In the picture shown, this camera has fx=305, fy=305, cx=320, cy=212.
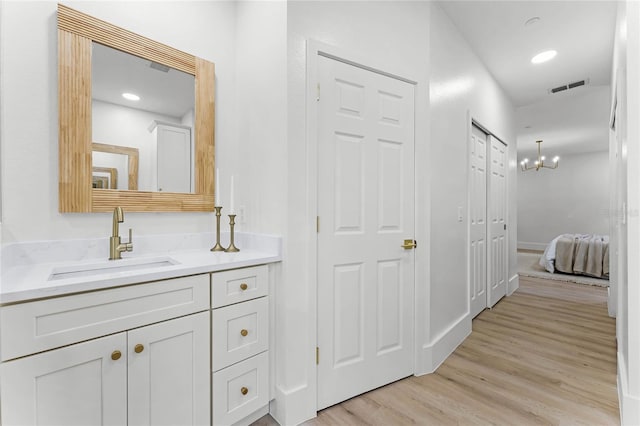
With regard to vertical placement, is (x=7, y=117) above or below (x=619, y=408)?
above

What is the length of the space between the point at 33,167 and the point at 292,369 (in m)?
1.59

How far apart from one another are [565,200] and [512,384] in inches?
335

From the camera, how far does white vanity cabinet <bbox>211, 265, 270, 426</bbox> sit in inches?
56.4

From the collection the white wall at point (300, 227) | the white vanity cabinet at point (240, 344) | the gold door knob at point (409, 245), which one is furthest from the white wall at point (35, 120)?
the gold door knob at point (409, 245)

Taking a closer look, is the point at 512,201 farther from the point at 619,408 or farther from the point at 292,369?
the point at 292,369

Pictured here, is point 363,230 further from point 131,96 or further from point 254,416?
point 131,96

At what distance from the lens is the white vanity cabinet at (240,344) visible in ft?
4.70

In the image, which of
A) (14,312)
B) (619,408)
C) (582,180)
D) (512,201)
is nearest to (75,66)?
(14,312)

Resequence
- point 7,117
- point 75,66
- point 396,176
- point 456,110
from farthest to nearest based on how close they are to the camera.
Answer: point 456,110 < point 396,176 < point 75,66 < point 7,117

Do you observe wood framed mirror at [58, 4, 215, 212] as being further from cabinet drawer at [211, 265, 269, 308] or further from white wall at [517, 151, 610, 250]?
white wall at [517, 151, 610, 250]

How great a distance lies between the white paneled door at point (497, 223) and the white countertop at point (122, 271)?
302 cm

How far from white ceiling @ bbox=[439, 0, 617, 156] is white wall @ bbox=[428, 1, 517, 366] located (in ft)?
0.57

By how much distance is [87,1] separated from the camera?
1557mm

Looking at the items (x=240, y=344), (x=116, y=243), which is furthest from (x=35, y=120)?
(x=240, y=344)
